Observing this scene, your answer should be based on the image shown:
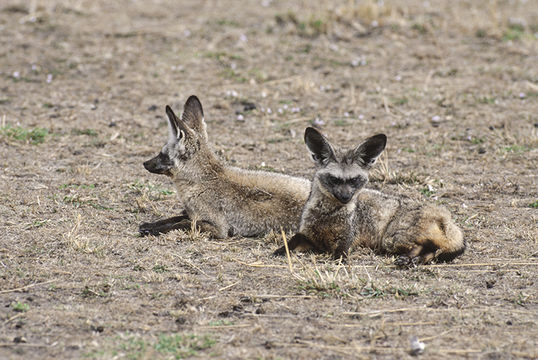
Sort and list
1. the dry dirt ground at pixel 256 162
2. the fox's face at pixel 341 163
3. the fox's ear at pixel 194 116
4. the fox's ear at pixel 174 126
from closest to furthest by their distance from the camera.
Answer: the dry dirt ground at pixel 256 162
the fox's face at pixel 341 163
the fox's ear at pixel 174 126
the fox's ear at pixel 194 116

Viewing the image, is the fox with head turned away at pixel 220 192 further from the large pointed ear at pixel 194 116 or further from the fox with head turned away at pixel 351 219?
the fox with head turned away at pixel 351 219

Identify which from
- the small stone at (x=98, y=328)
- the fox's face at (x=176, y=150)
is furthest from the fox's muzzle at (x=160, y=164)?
the small stone at (x=98, y=328)

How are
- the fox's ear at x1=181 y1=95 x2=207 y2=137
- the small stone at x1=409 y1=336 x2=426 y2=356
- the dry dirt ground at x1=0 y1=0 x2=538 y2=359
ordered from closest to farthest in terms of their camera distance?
the small stone at x1=409 y1=336 x2=426 y2=356, the dry dirt ground at x1=0 y1=0 x2=538 y2=359, the fox's ear at x1=181 y1=95 x2=207 y2=137

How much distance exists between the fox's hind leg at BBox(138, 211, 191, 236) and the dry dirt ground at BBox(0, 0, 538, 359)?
0.14 metres

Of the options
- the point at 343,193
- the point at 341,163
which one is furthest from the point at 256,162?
the point at 343,193

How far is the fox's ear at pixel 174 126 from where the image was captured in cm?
706

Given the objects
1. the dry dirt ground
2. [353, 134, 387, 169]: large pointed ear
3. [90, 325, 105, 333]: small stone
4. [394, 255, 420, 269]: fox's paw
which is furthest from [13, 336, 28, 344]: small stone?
[353, 134, 387, 169]: large pointed ear

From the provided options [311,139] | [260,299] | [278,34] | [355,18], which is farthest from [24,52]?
[260,299]

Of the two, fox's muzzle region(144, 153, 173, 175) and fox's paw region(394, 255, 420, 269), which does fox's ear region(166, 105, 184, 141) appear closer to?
fox's muzzle region(144, 153, 173, 175)

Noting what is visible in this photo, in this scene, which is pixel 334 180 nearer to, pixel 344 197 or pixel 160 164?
pixel 344 197

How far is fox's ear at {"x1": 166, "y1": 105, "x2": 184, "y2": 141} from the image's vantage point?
7.06 meters

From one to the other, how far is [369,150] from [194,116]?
2262 millimetres

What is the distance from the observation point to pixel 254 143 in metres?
9.59

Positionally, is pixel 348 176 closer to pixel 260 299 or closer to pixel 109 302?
pixel 260 299
